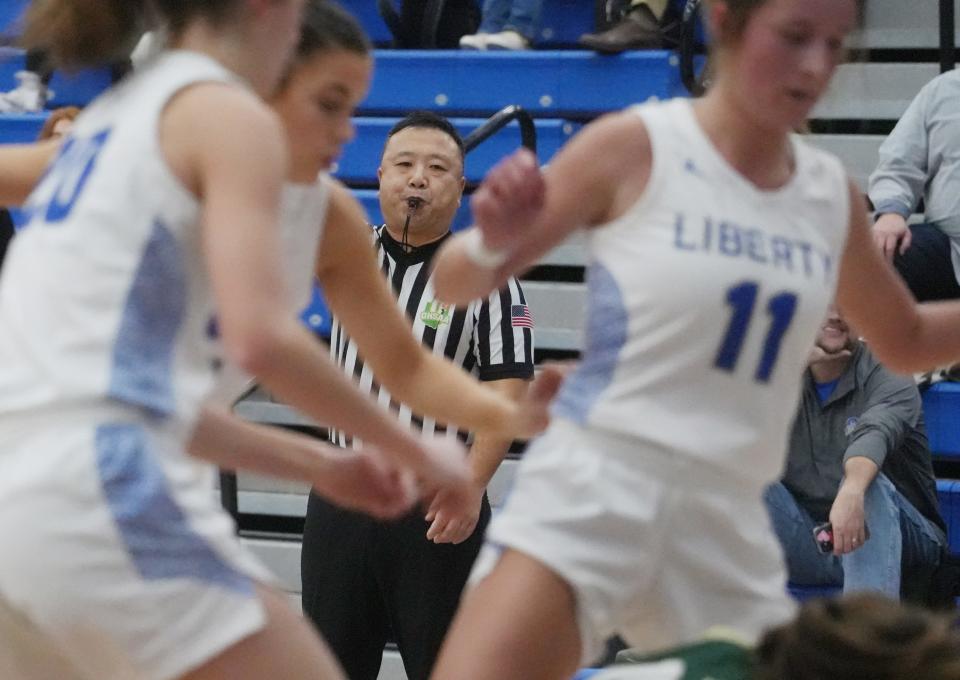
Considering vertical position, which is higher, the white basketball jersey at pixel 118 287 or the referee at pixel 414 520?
the white basketball jersey at pixel 118 287

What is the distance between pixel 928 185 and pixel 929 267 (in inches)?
14.0

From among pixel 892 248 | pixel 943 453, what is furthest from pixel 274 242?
pixel 943 453

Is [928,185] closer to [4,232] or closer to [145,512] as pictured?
[4,232]

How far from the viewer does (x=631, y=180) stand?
92.7 inches

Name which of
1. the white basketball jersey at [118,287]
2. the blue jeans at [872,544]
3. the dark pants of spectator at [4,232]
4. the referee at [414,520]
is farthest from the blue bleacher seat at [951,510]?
the white basketball jersey at [118,287]

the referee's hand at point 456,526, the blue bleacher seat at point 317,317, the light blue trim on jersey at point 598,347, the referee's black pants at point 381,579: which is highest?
the light blue trim on jersey at point 598,347

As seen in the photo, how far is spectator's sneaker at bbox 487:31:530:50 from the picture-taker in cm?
704

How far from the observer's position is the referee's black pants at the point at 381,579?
4090 mm

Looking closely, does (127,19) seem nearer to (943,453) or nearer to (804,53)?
(804,53)

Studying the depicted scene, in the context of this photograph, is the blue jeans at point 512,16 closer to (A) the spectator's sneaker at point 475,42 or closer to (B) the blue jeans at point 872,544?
(A) the spectator's sneaker at point 475,42

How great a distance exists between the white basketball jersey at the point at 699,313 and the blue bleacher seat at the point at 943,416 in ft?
10.5

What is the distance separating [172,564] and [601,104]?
4996mm

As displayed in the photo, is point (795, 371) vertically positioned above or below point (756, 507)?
above

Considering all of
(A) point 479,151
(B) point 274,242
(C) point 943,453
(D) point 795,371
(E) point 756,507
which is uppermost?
(B) point 274,242
